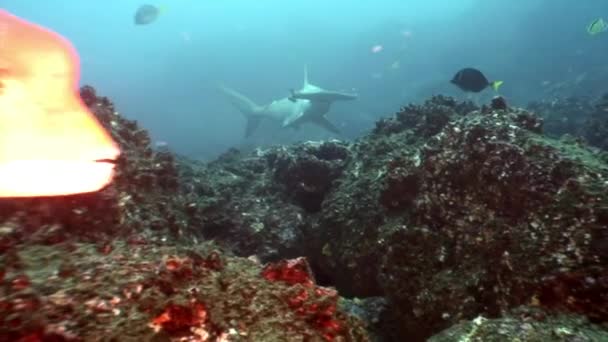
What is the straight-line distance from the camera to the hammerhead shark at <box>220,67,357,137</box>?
1661cm

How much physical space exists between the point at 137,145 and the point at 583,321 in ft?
13.1

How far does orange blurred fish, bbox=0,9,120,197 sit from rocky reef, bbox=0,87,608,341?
0.16m

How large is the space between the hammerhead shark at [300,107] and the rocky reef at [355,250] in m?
10.9

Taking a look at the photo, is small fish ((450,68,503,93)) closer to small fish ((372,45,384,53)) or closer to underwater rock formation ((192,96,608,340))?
underwater rock formation ((192,96,608,340))

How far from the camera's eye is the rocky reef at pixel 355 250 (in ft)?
5.63

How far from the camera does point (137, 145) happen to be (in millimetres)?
4211

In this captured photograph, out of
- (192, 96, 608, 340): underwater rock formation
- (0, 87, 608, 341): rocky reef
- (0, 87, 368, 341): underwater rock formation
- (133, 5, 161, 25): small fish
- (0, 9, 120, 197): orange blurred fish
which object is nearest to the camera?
(0, 87, 368, 341): underwater rock formation

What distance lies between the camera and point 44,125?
290cm

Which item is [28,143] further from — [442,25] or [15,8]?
[15,8]

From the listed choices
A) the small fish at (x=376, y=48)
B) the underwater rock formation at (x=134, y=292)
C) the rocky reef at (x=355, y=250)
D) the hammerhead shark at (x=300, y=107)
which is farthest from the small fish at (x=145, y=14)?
the small fish at (x=376, y=48)

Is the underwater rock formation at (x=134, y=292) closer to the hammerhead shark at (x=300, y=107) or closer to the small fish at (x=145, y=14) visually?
the hammerhead shark at (x=300, y=107)

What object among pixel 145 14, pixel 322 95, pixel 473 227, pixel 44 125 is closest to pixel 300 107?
pixel 322 95

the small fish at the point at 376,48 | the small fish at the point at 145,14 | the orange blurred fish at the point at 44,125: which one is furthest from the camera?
the small fish at the point at 376,48

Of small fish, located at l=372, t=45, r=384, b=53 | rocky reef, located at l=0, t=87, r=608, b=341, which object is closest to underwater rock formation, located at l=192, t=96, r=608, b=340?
rocky reef, located at l=0, t=87, r=608, b=341
